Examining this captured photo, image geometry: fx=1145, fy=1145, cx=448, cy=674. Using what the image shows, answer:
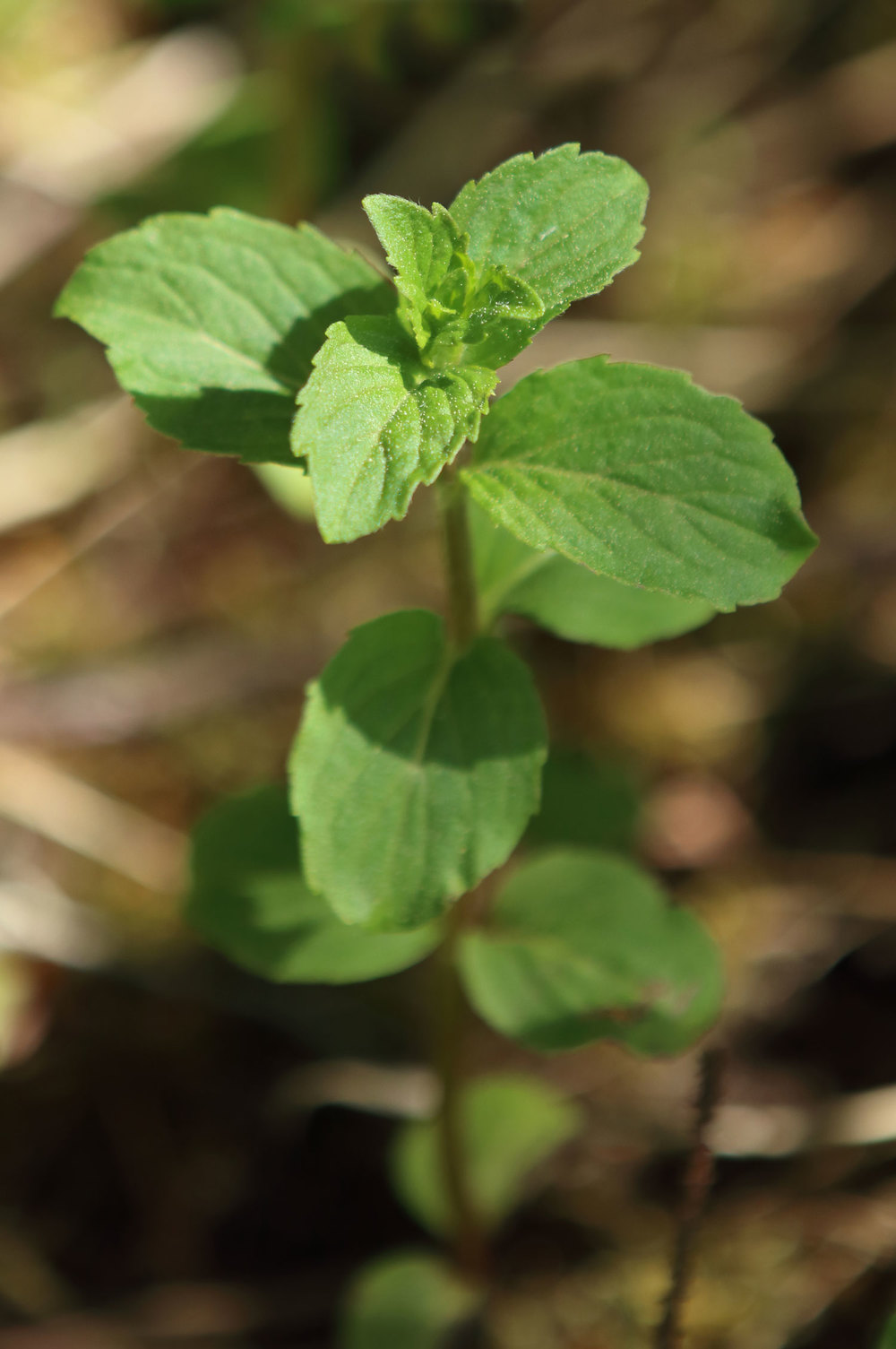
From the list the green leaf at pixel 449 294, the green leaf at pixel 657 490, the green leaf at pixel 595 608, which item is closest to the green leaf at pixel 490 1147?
the green leaf at pixel 595 608

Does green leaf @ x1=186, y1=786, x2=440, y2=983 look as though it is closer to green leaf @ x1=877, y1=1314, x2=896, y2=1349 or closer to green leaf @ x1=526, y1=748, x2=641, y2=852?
green leaf @ x1=526, y1=748, x2=641, y2=852

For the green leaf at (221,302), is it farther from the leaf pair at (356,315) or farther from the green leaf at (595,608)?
the green leaf at (595,608)

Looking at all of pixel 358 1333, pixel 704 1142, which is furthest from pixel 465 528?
pixel 358 1333

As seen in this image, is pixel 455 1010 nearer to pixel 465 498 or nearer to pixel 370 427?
pixel 465 498

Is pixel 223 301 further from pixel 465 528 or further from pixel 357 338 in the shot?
pixel 465 528

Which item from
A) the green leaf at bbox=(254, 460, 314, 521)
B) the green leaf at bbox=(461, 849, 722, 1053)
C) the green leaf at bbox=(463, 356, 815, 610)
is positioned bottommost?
the green leaf at bbox=(461, 849, 722, 1053)

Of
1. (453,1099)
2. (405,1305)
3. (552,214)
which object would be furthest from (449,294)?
(405,1305)

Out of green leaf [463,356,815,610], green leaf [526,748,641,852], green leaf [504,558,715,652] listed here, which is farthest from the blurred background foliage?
green leaf [463,356,815,610]
